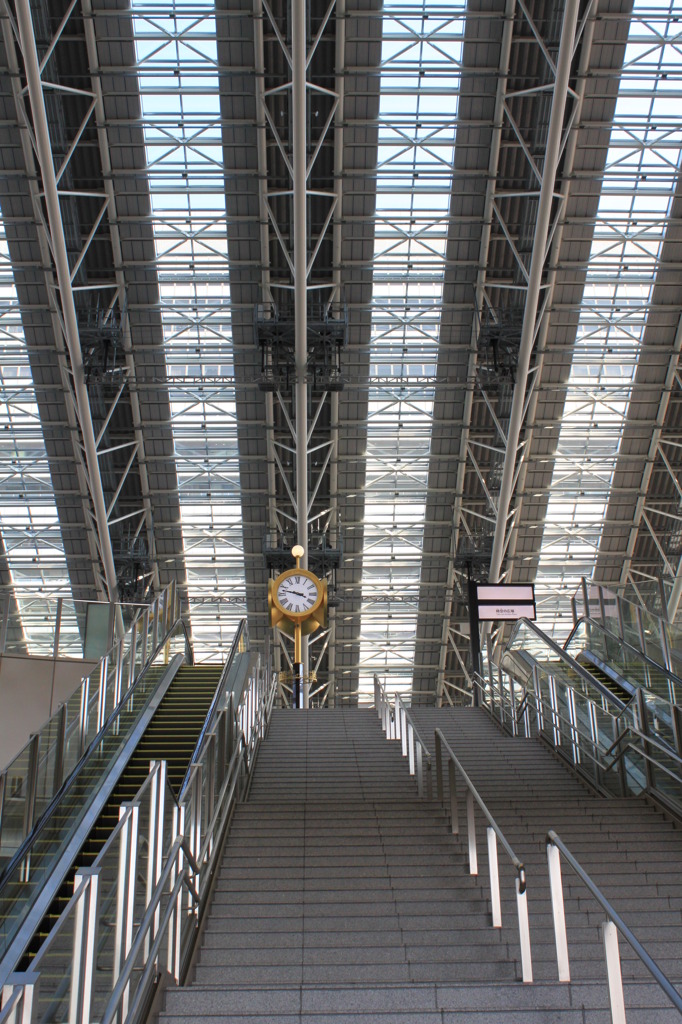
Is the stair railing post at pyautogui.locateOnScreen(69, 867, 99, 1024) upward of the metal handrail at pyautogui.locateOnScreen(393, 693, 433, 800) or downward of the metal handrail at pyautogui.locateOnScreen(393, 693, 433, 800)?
downward

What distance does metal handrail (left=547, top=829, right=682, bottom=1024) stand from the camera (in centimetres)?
450

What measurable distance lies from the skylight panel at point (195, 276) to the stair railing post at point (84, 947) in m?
21.7

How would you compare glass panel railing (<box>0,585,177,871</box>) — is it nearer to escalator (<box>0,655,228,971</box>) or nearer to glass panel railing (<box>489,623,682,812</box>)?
escalator (<box>0,655,228,971</box>)

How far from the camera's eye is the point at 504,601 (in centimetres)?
2620

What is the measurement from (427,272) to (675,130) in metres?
7.24

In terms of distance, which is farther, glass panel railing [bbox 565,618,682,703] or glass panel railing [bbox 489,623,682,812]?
glass panel railing [bbox 565,618,682,703]

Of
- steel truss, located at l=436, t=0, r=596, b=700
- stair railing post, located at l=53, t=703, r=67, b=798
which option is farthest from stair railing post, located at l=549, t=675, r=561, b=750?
steel truss, located at l=436, t=0, r=596, b=700

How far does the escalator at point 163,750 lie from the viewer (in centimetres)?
793

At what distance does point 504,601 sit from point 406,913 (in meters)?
19.3

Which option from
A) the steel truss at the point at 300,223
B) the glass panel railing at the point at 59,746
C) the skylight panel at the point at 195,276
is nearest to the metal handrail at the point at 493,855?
the glass panel railing at the point at 59,746

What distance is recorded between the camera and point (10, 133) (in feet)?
75.6

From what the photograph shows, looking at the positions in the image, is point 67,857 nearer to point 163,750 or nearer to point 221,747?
point 221,747

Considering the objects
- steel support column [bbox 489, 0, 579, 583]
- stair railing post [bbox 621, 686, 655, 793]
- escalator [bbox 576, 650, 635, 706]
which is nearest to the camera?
stair railing post [bbox 621, 686, 655, 793]

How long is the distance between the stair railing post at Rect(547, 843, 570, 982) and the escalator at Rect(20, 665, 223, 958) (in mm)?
3022
